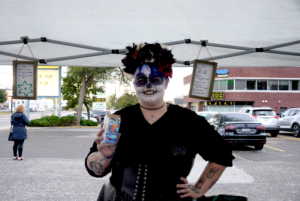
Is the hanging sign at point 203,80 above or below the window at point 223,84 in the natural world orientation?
below

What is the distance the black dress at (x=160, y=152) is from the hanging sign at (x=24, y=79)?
291 cm

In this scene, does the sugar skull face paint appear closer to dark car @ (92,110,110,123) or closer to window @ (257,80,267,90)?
dark car @ (92,110,110,123)

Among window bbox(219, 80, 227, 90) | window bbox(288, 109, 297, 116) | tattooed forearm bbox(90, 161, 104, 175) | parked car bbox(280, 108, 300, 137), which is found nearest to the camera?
tattooed forearm bbox(90, 161, 104, 175)

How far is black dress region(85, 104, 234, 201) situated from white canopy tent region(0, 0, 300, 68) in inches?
65.7

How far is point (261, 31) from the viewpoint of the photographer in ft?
11.7

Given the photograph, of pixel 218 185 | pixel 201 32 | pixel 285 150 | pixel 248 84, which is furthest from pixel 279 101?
pixel 201 32

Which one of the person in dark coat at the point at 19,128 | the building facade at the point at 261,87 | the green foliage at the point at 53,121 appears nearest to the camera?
the person in dark coat at the point at 19,128

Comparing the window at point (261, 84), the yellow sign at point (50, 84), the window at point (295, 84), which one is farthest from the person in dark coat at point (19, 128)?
the window at point (295, 84)

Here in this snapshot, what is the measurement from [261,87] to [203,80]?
117 ft

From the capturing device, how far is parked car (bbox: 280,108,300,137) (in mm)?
15227

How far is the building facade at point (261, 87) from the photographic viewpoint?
35.7 m

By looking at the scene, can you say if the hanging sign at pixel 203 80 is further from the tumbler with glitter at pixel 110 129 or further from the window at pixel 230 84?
the window at pixel 230 84

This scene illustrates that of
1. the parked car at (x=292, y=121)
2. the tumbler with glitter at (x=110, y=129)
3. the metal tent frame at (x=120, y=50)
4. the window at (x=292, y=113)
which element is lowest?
the parked car at (x=292, y=121)

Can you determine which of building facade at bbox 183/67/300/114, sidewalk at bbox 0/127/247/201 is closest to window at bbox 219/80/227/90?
building facade at bbox 183/67/300/114
